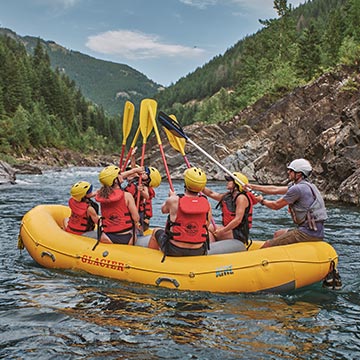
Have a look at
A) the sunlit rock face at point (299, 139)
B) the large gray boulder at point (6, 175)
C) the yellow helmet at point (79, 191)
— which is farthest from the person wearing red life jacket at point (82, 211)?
the large gray boulder at point (6, 175)

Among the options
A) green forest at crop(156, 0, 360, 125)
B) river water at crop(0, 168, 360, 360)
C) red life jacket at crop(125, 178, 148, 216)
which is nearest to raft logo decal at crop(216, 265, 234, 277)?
river water at crop(0, 168, 360, 360)

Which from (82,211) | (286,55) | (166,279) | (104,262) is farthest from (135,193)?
(286,55)

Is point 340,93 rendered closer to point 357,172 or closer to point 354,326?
point 357,172

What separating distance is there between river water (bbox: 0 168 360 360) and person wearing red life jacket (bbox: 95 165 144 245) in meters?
0.71

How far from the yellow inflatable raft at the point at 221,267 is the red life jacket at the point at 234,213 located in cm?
61

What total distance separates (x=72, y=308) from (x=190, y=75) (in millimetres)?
146782

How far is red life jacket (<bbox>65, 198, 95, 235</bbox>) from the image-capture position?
7.25m

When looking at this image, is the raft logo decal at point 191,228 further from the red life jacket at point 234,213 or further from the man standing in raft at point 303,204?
the man standing in raft at point 303,204

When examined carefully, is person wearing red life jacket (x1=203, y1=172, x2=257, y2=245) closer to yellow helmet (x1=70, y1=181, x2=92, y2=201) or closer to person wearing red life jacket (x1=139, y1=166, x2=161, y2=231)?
person wearing red life jacket (x1=139, y1=166, x2=161, y2=231)

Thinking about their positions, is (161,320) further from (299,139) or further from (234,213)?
(299,139)

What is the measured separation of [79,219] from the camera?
288 inches

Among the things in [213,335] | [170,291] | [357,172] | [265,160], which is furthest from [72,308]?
[265,160]

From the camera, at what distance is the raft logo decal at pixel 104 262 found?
20.8 ft

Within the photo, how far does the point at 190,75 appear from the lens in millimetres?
147625
